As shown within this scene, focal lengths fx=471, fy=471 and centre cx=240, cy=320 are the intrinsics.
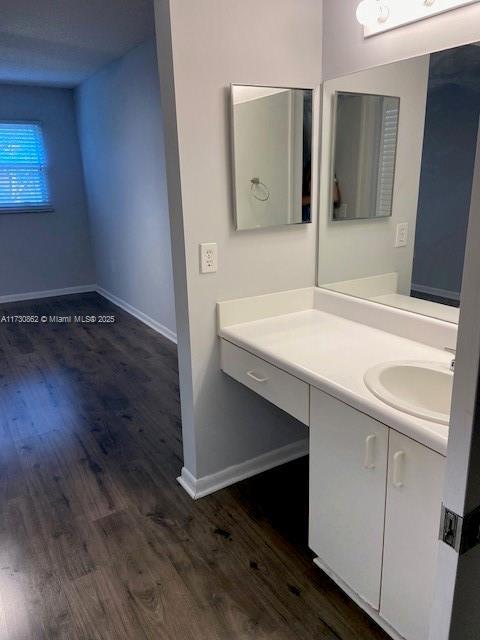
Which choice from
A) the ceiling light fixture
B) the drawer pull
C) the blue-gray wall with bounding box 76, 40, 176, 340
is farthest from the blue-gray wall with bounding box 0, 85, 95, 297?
the ceiling light fixture

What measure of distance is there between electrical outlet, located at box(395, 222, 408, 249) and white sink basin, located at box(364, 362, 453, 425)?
62cm

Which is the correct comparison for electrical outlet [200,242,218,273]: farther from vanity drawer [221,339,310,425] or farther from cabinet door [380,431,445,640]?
cabinet door [380,431,445,640]

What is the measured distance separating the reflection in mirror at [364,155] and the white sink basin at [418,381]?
769mm

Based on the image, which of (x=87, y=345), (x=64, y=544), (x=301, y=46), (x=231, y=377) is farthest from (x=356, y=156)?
(x=87, y=345)

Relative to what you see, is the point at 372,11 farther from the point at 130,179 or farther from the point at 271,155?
the point at 130,179

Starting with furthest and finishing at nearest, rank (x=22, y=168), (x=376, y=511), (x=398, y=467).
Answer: (x=22, y=168) → (x=376, y=511) → (x=398, y=467)

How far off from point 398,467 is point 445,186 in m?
1.08

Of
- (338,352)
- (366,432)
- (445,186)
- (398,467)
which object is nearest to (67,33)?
(445,186)

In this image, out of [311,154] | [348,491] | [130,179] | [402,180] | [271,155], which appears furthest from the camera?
[130,179]

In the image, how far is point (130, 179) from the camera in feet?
15.4

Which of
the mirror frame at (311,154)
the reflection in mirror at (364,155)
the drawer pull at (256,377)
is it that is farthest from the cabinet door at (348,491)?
the reflection in mirror at (364,155)

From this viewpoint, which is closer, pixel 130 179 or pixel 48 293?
pixel 130 179

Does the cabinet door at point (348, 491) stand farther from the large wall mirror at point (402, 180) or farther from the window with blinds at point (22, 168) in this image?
the window with blinds at point (22, 168)

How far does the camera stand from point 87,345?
175 inches
